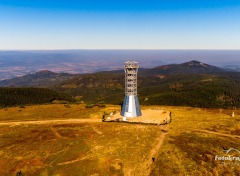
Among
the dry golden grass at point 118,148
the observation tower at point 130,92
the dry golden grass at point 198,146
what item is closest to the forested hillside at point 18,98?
the dry golden grass at point 118,148

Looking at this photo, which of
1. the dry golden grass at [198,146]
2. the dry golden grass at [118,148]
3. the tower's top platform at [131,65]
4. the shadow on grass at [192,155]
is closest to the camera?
the shadow on grass at [192,155]

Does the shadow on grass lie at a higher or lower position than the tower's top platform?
lower

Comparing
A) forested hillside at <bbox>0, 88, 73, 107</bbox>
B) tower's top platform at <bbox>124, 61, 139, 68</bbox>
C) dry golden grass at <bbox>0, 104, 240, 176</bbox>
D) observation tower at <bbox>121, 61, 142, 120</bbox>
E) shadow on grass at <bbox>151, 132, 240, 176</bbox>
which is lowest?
forested hillside at <bbox>0, 88, 73, 107</bbox>

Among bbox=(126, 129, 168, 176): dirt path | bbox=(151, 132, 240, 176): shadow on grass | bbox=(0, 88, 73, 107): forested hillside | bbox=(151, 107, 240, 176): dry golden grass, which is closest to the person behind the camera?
bbox=(126, 129, 168, 176): dirt path

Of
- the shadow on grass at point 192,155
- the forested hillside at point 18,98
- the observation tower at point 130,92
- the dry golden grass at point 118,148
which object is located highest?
the observation tower at point 130,92

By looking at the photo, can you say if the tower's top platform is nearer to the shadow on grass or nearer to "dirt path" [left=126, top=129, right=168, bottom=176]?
the shadow on grass

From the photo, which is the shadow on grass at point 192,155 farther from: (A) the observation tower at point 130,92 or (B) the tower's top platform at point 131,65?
(B) the tower's top platform at point 131,65

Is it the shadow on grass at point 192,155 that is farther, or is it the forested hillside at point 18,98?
the forested hillside at point 18,98

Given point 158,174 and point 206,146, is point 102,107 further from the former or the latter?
point 158,174

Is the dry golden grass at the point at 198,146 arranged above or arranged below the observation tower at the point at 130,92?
below

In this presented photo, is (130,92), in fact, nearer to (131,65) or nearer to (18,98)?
(131,65)

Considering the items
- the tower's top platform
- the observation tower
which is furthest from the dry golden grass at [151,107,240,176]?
the tower's top platform
